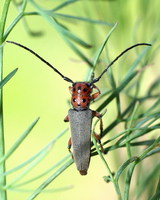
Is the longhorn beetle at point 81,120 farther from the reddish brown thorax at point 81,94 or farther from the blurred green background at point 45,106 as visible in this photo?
the blurred green background at point 45,106

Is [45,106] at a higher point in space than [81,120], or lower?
higher

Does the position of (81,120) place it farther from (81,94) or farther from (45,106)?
(45,106)

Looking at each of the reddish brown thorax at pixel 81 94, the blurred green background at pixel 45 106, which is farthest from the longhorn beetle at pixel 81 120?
the blurred green background at pixel 45 106

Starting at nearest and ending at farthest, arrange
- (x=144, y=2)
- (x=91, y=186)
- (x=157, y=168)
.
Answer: (x=157, y=168) < (x=144, y=2) < (x=91, y=186)

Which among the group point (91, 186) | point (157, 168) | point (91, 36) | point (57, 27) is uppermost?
point (91, 36)

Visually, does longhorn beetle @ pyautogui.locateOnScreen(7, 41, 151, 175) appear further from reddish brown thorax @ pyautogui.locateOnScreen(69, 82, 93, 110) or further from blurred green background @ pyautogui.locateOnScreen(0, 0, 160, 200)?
blurred green background @ pyautogui.locateOnScreen(0, 0, 160, 200)

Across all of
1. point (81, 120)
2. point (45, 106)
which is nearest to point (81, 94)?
point (81, 120)

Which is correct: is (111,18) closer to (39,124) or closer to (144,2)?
(144,2)

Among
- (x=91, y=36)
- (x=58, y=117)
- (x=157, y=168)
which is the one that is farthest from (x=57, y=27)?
(x=58, y=117)

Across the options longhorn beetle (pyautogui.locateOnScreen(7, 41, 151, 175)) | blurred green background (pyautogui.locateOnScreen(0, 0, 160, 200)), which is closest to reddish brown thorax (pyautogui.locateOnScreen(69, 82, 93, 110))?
longhorn beetle (pyautogui.locateOnScreen(7, 41, 151, 175))
